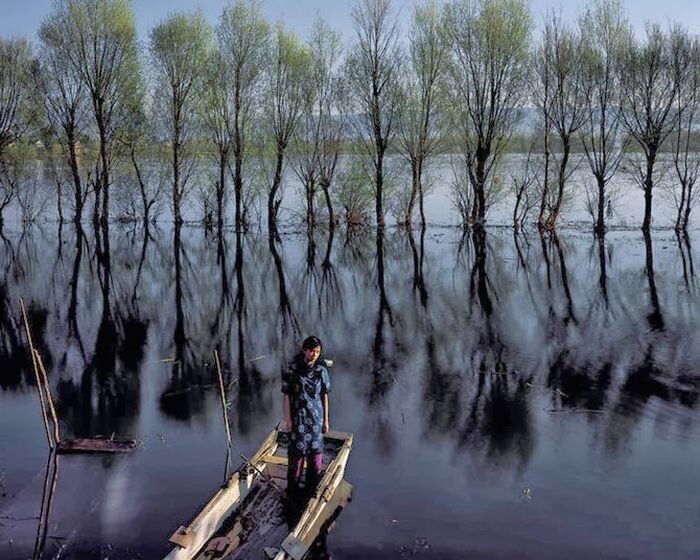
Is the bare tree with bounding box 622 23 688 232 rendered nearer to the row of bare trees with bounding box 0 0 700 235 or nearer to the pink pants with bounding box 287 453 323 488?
the row of bare trees with bounding box 0 0 700 235

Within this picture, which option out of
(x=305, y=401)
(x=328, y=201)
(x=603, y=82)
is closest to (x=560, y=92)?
(x=603, y=82)

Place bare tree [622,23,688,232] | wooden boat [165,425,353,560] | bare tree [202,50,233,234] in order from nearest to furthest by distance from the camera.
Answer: wooden boat [165,425,353,560], bare tree [622,23,688,232], bare tree [202,50,233,234]

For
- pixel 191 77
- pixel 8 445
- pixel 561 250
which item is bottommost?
pixel 8 445

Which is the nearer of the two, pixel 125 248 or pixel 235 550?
pixel 235 550

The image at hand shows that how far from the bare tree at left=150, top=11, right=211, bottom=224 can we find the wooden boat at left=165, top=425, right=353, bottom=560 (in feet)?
101

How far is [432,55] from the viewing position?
3266cm

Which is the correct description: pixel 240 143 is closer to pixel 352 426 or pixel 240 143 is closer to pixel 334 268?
pixel 334 268

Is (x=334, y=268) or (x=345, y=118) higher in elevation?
(x=345, y=118)

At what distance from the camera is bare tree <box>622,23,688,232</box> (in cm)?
2952

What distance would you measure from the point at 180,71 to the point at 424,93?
1375 centimetres

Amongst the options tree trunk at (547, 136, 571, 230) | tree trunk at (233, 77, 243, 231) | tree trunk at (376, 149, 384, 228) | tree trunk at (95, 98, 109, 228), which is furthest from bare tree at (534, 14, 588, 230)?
tree trunk at (95, 98, 109, 228)

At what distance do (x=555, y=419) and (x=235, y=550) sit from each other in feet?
18.3

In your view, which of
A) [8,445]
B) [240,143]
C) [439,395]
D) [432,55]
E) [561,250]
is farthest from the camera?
[240,143]

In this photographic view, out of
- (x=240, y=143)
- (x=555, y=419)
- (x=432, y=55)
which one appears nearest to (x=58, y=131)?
(x=240, y=143)
